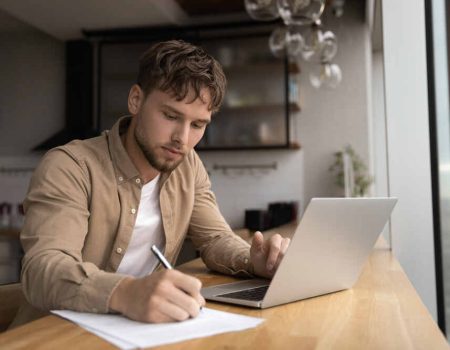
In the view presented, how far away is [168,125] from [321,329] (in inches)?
26.4

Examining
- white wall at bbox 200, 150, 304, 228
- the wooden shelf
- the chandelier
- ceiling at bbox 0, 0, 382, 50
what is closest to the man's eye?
the chandelier

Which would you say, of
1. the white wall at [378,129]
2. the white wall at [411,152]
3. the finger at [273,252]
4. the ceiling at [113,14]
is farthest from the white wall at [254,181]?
the finger at [273,252]

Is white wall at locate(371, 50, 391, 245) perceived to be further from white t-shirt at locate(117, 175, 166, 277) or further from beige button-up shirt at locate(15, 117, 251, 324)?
white t-shirt at locate(117, 175, 166, 277)

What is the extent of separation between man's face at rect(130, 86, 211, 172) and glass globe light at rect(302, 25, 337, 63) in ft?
5.84

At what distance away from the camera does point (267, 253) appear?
50.9 inches

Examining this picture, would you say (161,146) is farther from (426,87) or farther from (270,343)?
(426,87)

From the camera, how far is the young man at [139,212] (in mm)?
931

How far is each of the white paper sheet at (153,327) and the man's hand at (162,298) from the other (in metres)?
0.01

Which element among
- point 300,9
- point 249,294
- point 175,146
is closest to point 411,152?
point 300,9

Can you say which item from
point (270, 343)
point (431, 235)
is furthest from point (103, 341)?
point (431, 235)

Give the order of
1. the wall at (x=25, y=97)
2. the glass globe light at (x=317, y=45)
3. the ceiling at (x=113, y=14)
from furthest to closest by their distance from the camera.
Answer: the wall at (x=25, y=97) < the ceiling at (x=113, y=14) < the glass globe light at (x=317, y=45)

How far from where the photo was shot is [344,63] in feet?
15.3

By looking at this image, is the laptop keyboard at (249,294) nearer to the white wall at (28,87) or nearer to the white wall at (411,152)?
the white wall at (411,152)

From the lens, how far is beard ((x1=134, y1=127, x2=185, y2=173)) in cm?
138
